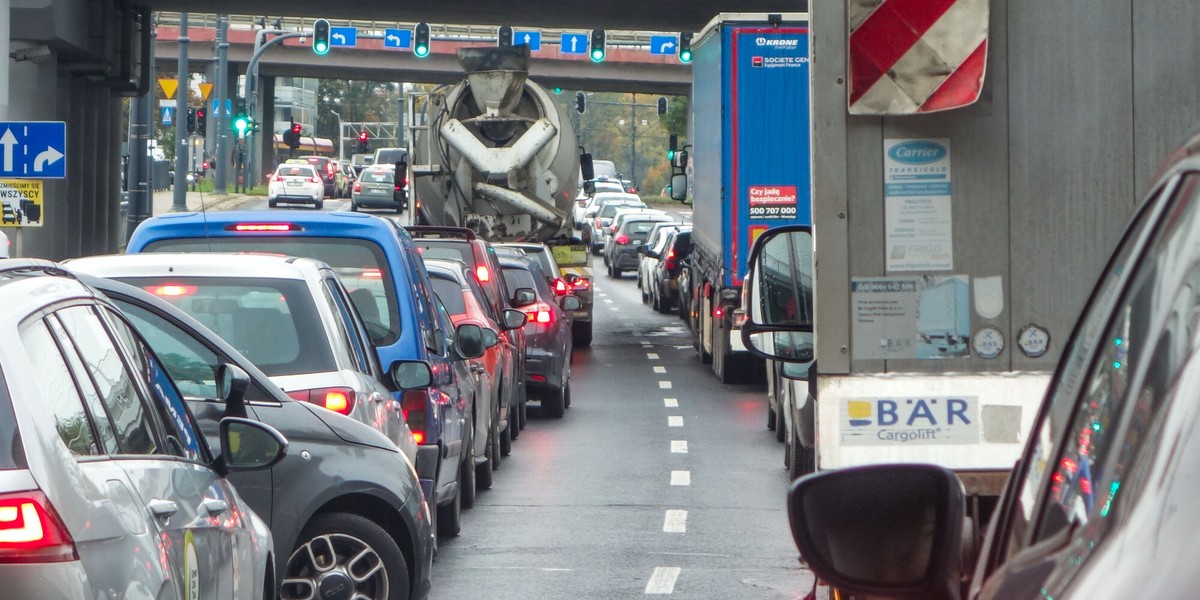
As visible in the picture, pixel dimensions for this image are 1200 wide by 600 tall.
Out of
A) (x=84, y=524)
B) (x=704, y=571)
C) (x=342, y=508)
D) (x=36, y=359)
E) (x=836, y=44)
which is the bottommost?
(x=704, y=571)

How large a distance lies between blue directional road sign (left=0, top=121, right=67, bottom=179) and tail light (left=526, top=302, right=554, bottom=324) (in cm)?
550

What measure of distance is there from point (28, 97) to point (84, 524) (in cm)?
2668

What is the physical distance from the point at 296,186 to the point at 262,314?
59728 millimetres

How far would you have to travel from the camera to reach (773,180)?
2008cm

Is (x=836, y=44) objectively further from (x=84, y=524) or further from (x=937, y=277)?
(x=84, y=524)

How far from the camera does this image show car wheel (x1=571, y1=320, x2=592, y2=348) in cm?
2816

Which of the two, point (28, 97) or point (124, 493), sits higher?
point (28, 97)

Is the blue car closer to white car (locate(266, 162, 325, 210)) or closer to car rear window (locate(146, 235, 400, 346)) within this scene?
car rear window (locate(146, 235, 400, 346))

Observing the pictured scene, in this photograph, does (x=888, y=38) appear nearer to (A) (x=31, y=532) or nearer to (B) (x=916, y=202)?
(B) (x=916, y=202)

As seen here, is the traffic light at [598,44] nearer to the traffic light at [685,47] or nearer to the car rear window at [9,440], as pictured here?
the traffic light at [685,47]

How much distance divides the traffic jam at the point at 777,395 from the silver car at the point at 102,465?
1 centimetres

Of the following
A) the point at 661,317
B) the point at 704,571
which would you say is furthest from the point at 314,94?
the point at 704,571

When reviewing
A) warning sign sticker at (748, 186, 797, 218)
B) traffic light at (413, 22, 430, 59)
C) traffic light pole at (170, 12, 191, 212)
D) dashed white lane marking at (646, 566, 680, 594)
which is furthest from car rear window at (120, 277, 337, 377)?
traffic light at (413, 22, 430, 59)

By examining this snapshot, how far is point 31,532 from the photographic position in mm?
3350
